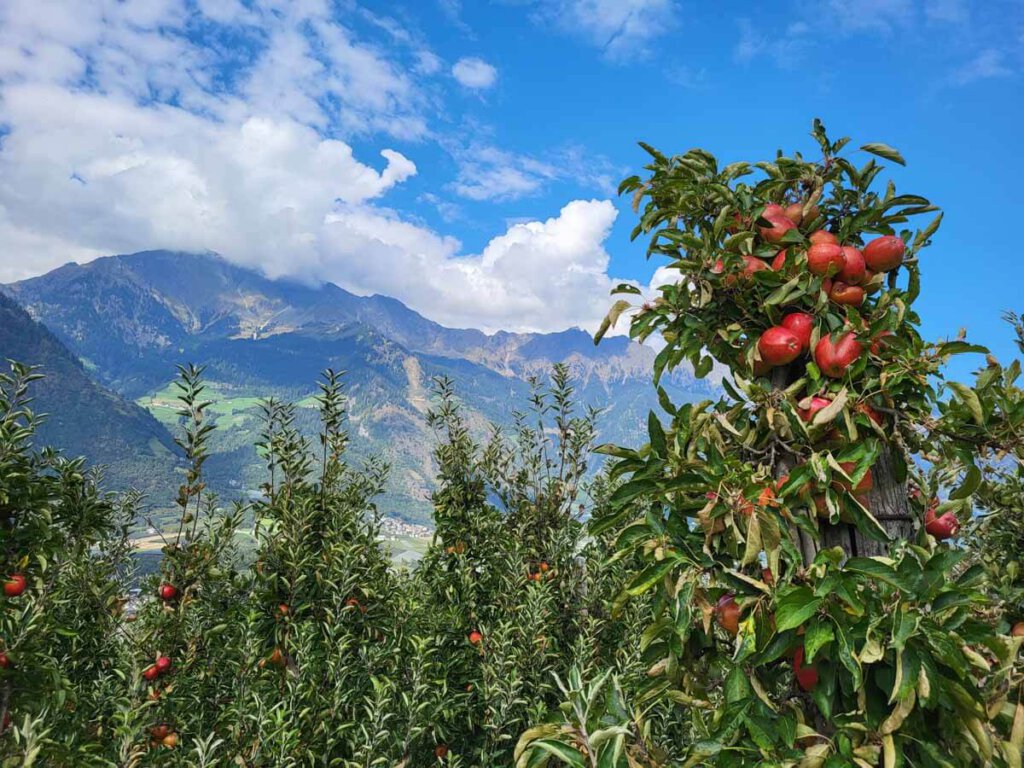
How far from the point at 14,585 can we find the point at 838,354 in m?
4.22

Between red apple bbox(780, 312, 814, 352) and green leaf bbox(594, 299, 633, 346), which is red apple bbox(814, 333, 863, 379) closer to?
red apple bbox(780, 312, 814, 352)

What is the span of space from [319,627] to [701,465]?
11.3 ft

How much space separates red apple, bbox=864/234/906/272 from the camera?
208 cm

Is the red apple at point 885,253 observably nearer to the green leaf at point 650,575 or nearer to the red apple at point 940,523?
the red apple at point 940,523

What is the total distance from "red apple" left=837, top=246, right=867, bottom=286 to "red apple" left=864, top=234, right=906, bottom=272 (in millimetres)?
34

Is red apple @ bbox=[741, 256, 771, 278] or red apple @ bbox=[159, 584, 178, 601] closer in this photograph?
red apple @ bbox=[741, 256, 771, 278]

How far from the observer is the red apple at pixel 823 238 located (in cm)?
209

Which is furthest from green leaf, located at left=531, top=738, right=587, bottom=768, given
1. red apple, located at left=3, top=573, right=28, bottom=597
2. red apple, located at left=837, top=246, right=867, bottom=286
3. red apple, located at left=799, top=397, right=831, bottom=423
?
red apple, located at left=3, top=573, right=28, bottom=597

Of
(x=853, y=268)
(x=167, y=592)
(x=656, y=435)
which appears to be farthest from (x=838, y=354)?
(x=167, y=592)

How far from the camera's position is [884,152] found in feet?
7.16

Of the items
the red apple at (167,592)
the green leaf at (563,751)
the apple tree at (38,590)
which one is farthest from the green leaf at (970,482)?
the red apple at (167,592)

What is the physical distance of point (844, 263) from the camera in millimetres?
2072

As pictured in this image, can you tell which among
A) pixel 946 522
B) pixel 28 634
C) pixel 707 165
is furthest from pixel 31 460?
pixel 946 522

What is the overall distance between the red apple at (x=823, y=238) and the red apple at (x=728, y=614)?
4.38 feet
